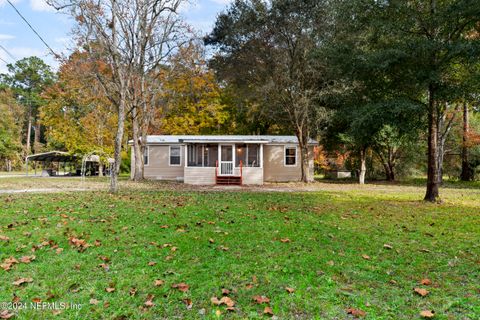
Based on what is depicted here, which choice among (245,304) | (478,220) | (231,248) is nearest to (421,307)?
(245,304)

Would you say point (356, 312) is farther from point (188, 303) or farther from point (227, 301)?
point (188, 303)

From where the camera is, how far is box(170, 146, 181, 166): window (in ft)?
69.3

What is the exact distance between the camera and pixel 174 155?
834 inches

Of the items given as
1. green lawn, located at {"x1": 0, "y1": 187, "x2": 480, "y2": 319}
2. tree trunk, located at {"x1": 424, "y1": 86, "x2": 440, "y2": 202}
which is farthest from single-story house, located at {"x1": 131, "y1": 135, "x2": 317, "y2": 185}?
green lawn, located at {"x1": 0, "y1": 187, "x2": 480, "y2": 319}

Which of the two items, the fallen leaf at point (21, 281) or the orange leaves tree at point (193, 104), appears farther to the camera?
the orange leaves tree at point (193, 104)

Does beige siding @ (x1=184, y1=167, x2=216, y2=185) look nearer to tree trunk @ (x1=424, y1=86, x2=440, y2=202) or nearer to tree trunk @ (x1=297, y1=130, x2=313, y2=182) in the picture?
tree trunk @ (x1=297, y1=130, x2=313, y2=182)

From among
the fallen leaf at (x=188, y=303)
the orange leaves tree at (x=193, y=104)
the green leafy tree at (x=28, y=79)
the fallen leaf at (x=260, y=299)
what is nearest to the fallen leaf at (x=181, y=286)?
the fallen leaf at (x=188, y=303)

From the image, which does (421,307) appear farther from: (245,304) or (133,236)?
(133,236)

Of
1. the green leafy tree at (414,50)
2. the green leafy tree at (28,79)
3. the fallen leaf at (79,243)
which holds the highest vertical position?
the green leafy tree at (28,79)

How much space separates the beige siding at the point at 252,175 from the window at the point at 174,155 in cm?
561

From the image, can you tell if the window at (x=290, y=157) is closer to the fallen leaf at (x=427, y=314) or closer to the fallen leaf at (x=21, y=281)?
the fallen leaf at (x=427, y=314)

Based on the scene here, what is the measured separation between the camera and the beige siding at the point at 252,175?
1795cm

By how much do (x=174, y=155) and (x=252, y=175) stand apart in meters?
6.32

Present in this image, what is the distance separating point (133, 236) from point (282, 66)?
14.8 meters
